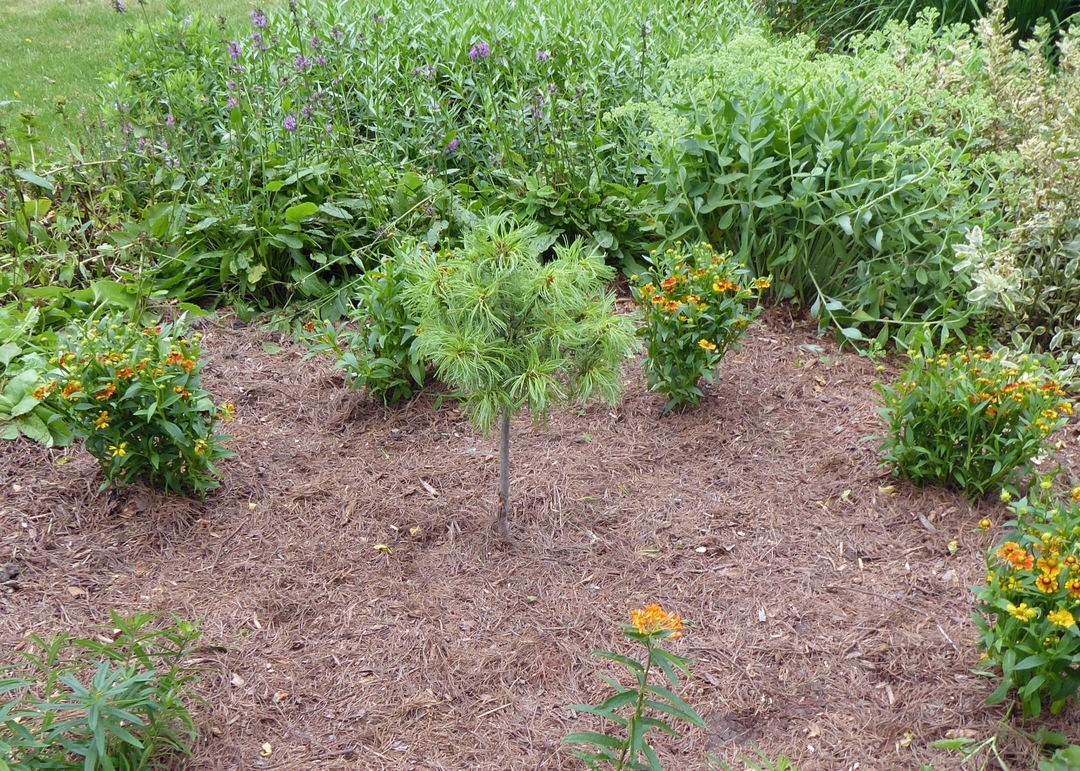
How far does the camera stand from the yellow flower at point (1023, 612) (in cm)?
198

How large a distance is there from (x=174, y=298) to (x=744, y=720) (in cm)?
313

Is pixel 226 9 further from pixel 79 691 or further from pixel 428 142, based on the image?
pixel 79 691

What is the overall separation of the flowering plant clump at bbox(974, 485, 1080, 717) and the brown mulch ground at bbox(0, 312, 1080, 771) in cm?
15

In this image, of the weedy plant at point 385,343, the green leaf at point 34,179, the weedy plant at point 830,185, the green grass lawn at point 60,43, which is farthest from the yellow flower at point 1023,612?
the green grass lawn at point 60,43

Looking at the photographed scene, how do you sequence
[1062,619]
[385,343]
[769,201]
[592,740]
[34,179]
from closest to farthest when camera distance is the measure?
[592,740] → [1062,619] → [385,343] → [769,201] → [34,179]

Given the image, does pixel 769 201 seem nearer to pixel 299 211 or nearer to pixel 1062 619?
pixel 299 211

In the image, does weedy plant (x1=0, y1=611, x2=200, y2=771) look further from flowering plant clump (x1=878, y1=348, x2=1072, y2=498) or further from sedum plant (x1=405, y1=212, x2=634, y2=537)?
flowering plant clump (x1=878, y1=348, x2=1072, y2=498)

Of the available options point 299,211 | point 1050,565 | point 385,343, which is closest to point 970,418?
point 1050,565

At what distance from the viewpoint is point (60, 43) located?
8211mm

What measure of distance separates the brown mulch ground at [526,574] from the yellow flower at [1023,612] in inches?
14.1

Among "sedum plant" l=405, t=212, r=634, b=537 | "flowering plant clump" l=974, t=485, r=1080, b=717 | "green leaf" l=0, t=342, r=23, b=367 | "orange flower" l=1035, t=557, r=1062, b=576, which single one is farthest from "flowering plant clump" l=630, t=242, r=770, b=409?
"green leaf" l=0, t=342, r=23, b=367

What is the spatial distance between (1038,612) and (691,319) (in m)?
1.49

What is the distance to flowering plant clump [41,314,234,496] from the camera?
2.72m

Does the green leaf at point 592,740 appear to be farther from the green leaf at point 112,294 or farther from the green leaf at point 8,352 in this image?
the green leaf at point 112,294
